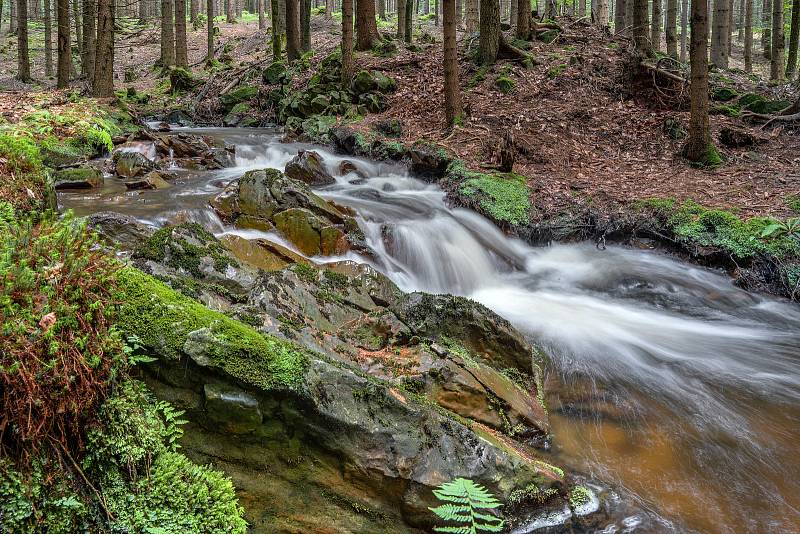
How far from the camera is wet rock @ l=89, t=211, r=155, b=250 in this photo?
18.8ft

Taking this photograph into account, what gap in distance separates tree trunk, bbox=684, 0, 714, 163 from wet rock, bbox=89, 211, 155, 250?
9.63 metres

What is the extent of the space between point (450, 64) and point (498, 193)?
3.48 meters

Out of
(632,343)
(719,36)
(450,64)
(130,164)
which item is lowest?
(632,343)

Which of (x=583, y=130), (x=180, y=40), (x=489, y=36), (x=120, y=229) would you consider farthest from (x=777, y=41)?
(x=180, y=40)

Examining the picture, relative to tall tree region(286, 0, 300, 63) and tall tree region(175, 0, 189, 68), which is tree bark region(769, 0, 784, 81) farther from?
tall tree region(175, 0, 189, 68)

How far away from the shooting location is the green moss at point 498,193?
9.62 meters

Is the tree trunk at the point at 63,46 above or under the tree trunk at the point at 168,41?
under

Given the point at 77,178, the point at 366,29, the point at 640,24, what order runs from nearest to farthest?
1. the point at 77,178
2. the point at 640,24
3. the point at 366,29

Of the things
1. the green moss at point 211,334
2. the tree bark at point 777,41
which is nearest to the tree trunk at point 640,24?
the tree bark at point 777,41

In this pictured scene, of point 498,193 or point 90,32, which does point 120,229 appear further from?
point 90,32

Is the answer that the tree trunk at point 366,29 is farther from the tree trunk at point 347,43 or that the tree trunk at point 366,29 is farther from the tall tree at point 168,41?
the tall tree at point 168,41

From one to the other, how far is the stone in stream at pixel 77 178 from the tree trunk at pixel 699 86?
1071cm

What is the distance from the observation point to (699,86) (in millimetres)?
9680

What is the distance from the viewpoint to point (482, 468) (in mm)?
3371
